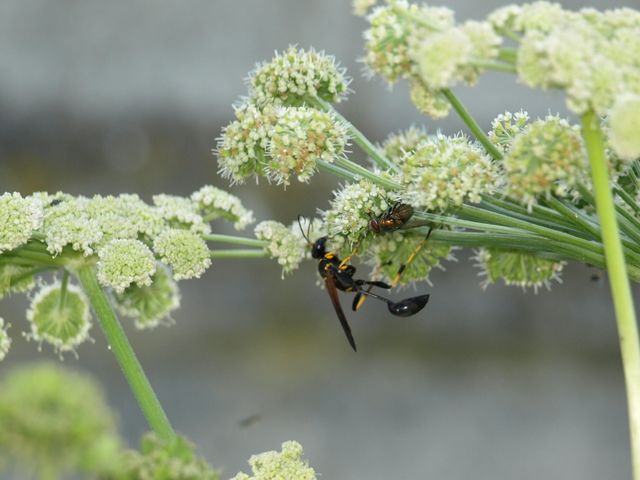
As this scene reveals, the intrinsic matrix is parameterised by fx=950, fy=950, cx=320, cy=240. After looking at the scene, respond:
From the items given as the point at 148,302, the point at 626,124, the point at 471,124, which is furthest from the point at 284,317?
the point at 626,124

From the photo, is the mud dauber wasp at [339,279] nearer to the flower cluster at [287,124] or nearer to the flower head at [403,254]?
the flower head at [403,254]

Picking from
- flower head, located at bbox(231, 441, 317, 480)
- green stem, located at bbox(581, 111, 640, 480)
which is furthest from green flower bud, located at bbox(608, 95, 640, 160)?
flower head, located at bbox(231, 441, 317, 480)

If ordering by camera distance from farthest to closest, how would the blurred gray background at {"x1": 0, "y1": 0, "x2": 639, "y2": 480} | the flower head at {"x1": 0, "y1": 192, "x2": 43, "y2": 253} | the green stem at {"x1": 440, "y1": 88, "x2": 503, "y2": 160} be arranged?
the blurred gray background at {"x1": 0, "y1": 0, "x2": 639, "y2": 480} → the flower head at {"x1": 0, "y1": 192, "x2": 43, "y2": 253} → the green stem at {"x1": 440, "y1": 88, "x2": 503, "y2": 160}

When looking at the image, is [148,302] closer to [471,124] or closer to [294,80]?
[294,80]

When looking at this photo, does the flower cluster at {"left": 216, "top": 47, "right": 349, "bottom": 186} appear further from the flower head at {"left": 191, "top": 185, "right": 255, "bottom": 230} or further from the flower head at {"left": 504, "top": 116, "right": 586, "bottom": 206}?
the flower head at {"left": 504, "top": 116, "right": 586, "bottom": 206}

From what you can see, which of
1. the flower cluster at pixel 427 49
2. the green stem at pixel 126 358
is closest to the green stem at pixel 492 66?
the flower cluster at pixel 427 49

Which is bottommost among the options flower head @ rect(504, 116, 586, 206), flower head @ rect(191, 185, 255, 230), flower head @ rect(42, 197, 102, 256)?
flower head @ rect(504, 116, 586, 206)
